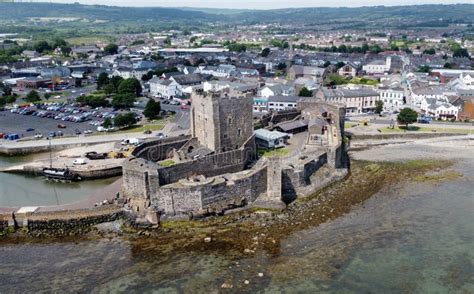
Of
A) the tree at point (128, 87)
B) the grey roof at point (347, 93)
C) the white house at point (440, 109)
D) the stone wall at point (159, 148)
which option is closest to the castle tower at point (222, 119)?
the stone wall at point (159, 148)

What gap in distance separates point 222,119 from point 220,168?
2614 millimetres

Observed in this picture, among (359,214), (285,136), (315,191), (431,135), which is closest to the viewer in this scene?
(359,214)

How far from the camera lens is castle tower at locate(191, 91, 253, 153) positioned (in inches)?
938

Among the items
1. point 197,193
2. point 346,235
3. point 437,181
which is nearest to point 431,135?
point 437,181

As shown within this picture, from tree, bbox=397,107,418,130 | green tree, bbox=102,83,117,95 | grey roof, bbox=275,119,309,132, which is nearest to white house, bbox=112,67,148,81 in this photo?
green tree, bbox=102,83,117,95

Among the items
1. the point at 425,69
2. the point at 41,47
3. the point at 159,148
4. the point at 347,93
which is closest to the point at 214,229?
the point at 159,148

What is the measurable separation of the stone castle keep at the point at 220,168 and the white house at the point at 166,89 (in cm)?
2411

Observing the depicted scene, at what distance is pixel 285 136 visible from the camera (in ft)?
100

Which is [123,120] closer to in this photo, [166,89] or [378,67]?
[166,89]

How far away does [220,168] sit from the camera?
23062 mm

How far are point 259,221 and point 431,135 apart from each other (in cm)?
1974

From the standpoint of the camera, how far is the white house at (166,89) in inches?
2008

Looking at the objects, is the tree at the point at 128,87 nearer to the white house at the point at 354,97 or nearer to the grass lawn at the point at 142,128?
the grass lawn at the point at 142,128

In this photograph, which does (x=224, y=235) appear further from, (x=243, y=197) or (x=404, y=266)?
(x=404, y=266)
